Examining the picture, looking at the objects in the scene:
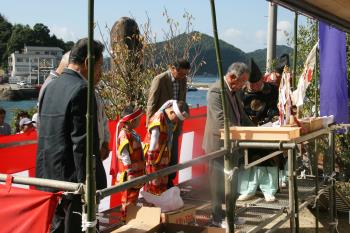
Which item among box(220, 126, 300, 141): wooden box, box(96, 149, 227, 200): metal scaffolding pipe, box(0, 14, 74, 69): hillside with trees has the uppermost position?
box(0, 14, 74, 69): hillside with trees

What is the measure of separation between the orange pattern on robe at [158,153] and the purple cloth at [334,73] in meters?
3.08

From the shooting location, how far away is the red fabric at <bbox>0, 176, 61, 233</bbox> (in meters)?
2.36

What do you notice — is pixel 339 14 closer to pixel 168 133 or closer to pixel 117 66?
pixel 168 133

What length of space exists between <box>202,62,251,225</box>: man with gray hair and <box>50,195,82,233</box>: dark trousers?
214 cm

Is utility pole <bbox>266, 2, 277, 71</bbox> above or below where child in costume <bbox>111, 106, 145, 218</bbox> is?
above

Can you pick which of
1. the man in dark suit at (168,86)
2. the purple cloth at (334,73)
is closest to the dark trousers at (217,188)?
the man in dark suit at (168,86)

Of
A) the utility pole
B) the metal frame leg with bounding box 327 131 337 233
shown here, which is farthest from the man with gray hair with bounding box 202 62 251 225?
the utility pole

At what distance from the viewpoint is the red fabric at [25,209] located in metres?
2.36

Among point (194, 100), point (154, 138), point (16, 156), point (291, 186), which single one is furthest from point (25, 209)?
point (194, 100)

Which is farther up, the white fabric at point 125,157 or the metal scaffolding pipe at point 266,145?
the metal scaffolding pipe at point 266,145

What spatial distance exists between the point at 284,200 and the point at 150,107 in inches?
76.4

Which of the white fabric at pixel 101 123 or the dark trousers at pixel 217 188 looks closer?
the white fabric at pixel 101 123

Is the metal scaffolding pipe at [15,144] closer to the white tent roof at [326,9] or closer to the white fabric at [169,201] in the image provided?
the white fabric at [169,201]

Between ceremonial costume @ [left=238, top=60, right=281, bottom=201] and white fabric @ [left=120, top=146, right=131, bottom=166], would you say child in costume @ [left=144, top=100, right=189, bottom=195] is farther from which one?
ceremonial costume @ [left=238, top=60, right=281, bottom=201]
